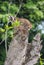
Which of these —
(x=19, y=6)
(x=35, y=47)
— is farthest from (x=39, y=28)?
(x=35, y=47)

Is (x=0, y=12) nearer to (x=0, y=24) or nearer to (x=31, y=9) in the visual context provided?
(x=0, y=24)

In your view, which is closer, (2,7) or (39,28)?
(2,7)

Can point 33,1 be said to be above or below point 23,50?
below

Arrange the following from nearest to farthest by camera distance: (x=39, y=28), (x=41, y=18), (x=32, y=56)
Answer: (x=32, y=56)
(x=41, y=18)
(x=39, y=28)

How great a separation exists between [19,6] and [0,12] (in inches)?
26.0

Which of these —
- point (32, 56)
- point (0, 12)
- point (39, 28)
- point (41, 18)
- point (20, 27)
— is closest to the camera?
point (20, 27)

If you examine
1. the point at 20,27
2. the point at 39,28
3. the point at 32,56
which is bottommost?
the point at 39,28

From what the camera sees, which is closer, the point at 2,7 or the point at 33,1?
the point at 2,7

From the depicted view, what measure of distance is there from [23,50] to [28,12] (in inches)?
221

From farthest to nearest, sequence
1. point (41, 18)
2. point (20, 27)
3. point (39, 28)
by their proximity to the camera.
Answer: point (39, 28)
point (41, 18)
point (20, 27)

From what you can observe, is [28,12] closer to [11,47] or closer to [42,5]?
[42,5]

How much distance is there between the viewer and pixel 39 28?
35.2 ft

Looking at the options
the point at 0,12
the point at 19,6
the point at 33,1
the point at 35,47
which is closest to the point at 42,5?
the point at 33,1

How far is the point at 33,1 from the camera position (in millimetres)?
10336
